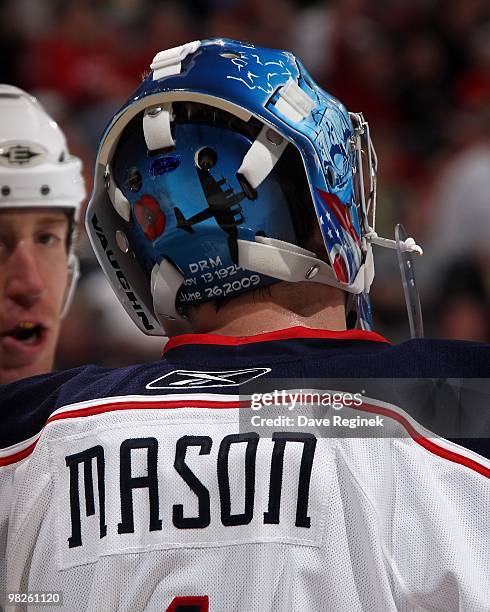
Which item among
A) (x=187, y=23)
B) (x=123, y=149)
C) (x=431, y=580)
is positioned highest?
(x=187, y=23)

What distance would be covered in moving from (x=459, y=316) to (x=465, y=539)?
332 centimetres

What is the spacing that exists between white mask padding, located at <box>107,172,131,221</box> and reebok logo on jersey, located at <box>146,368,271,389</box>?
0.42m

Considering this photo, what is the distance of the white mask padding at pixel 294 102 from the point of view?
201cm

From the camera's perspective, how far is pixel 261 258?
→ 1959 mm

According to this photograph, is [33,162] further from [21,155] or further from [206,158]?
[206,158]

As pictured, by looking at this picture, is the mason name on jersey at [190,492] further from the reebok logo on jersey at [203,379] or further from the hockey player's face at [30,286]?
the hockey player's face at [30,286]

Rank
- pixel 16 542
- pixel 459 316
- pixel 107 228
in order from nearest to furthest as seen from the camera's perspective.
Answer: pixel 16 542, pixel 107 228, pixel 459 316

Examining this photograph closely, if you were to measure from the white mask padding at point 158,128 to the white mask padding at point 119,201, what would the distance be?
0.15 meters

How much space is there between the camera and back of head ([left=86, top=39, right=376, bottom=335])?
1.98 meters

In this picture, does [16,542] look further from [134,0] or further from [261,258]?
[134,0]

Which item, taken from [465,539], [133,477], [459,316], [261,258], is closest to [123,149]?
[261,258]

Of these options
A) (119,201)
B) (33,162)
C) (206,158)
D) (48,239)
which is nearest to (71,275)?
(48,239)

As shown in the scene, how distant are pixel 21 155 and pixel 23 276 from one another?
0.31m

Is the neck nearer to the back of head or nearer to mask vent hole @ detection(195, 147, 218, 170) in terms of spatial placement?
the back of head
